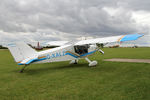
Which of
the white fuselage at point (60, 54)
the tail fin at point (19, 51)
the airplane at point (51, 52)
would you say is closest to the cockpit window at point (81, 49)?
the airplane at point (51, 52)

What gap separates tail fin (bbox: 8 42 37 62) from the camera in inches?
303

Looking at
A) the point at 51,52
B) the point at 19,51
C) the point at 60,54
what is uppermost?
the point at 19,51

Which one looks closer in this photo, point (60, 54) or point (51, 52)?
point (51, 52)

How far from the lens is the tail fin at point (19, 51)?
770 centimetres

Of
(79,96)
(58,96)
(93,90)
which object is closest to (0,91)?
(58,96)

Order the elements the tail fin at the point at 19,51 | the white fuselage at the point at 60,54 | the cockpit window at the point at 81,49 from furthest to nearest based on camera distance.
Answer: the cockpit window at the point at 81,49 < the white fuselage at the point at 60,54 < the tail fin at the point at 19,51

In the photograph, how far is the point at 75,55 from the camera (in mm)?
10320

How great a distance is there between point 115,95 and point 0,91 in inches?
166

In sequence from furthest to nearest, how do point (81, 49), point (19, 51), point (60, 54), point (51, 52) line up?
1. point (81, 49)
2. point (60, 54)
3. point (51, 52)
4. point (19, 51)

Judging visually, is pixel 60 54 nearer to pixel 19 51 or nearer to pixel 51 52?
pixel 51 52

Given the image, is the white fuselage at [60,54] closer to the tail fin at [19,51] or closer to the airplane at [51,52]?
the airplane at [51,52]

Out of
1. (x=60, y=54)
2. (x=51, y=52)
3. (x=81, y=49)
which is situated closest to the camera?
(x=51, y=52)

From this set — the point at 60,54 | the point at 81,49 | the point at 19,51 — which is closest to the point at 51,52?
the point at 60,54

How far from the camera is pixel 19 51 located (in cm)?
784
